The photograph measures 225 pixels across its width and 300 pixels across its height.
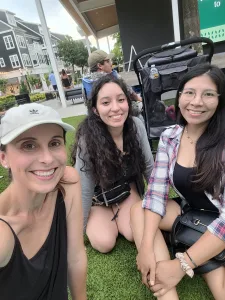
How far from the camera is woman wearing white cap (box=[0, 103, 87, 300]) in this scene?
90 cm

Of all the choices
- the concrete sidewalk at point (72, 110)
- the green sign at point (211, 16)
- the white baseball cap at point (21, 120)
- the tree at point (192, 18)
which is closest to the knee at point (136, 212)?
the white baseball cap at point (21, 120)

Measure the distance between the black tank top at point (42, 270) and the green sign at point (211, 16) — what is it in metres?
9.01

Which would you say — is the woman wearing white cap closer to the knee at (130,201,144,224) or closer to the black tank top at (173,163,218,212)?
the knee at (130,201,144,224)

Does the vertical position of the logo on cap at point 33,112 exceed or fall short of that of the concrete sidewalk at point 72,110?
it exceeds it

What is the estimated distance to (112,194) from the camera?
2.15 metres

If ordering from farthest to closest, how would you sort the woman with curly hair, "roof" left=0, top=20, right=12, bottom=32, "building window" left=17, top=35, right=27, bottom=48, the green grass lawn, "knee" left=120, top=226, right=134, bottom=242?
"building window" left=17, top=35, right=27, bottom=48, "roof" left=0, top=20, right=12, bottom=32, "knee" left=120, top=226, right=134, bottom=242, the woman with curly hair, the green grass lawn

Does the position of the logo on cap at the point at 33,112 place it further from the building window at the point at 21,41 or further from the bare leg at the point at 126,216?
the building window at the point at 21,41

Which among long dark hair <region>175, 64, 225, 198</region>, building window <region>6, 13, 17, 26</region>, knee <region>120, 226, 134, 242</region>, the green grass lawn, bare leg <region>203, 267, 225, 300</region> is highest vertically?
building window <region>6, 13, 17, 26</region>

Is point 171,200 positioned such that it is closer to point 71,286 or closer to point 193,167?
point 193,167

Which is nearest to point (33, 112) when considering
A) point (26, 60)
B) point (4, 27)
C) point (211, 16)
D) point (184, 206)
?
point (184, 206)

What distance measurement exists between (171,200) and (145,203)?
26 cm

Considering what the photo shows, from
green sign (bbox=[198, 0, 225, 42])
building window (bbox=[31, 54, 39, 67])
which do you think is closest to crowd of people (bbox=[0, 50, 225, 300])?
green sign (bbox=[198, 0, 225, 42])

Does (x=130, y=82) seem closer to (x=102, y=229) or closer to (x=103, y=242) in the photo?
(x=102, y=229)

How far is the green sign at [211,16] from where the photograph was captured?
26.5 ft
